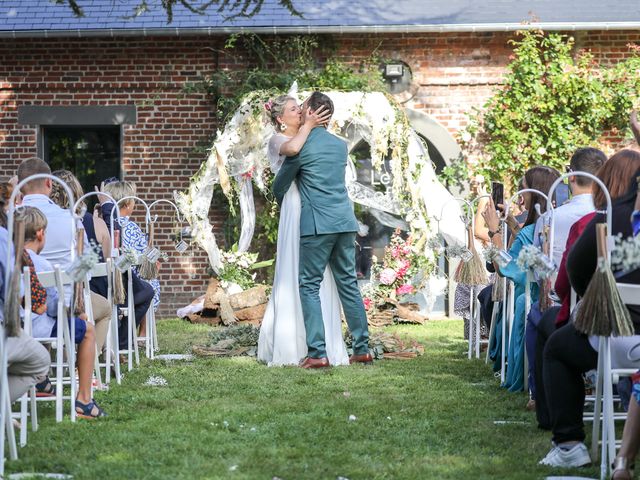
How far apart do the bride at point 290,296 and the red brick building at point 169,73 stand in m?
5.30

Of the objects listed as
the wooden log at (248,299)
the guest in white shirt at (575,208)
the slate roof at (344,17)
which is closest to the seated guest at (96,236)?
the guest in white shirt at (575,208)

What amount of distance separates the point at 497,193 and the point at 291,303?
181 cm

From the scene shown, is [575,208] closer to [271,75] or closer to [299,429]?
[299,429]

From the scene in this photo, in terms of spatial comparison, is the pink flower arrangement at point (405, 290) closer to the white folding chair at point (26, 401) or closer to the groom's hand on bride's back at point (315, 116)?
the groom's hand on bride's back at point (315, 116)

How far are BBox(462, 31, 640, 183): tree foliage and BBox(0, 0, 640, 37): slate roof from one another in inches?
15.9

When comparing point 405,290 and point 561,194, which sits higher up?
point 561,194

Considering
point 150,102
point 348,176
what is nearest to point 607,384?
point 348,176

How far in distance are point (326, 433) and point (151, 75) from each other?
9005mm

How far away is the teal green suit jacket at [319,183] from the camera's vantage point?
7.82 meters

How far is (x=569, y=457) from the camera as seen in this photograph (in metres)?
4.70

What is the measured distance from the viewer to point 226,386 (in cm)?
698

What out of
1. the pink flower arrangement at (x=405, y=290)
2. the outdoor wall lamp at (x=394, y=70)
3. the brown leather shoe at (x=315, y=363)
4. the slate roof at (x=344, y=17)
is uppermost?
the slate roof at (x=344, y=17)

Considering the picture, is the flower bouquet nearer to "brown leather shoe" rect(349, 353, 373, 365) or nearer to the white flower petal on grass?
"brown leather shoe" rect(349, 353, 373, 365)

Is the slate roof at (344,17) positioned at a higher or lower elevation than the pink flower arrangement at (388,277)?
higher
